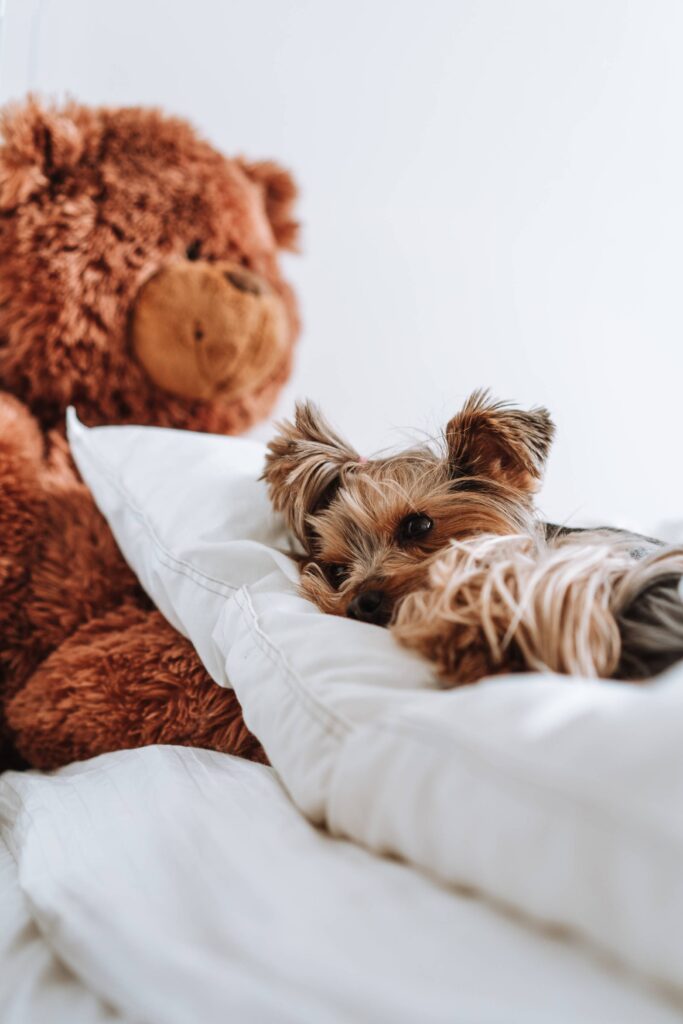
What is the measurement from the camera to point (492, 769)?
0.60 m

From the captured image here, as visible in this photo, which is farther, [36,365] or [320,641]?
[36,365]

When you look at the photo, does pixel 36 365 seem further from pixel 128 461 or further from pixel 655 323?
pixel 655 323

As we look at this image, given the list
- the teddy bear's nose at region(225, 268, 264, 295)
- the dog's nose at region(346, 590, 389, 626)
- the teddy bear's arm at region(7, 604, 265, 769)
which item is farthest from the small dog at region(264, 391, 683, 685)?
the teddy bear's nose at region(225, 268, 264, 295)

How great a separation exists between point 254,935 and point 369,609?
0.48 m

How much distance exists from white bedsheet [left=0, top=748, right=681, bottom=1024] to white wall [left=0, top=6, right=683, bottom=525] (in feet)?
4.51

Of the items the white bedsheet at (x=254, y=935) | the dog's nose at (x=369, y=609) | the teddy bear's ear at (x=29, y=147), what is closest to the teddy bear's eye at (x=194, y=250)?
the teddy bear's ear at (x=29, y=147)

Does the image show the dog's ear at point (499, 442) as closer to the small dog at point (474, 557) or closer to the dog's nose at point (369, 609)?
the small dog at point (474, 557)

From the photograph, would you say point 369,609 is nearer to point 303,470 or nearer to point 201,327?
point 303,470

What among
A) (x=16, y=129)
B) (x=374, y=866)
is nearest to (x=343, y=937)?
(x=374, y=866)

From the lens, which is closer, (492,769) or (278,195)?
(492,769)

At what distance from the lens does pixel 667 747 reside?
545 millimetres

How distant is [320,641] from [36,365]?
1.00 meters

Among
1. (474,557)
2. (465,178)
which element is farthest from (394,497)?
(465,178)

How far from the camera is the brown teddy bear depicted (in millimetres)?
1320
